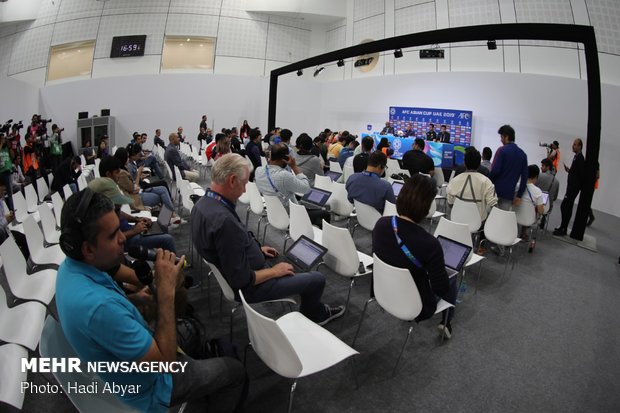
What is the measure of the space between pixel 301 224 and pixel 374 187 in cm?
110

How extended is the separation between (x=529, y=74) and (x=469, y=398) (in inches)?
398

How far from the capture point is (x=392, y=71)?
13.6 m

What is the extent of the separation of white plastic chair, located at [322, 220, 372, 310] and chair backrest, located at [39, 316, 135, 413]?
1904 millimetres

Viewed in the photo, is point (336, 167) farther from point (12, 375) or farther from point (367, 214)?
point (12, 375)

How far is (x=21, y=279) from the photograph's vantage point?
2.81 metres

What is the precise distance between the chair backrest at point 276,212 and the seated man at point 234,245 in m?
1.53

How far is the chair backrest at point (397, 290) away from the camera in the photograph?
2.43 meters

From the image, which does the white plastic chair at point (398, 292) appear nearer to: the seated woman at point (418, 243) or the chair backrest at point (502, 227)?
the seated woman at point (418, 243)

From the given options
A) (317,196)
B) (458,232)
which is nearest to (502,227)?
(458,232)

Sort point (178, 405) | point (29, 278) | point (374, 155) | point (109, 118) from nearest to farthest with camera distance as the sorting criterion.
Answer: point (178, 405), point (29, 278), point (374, 155), point (109, 118)

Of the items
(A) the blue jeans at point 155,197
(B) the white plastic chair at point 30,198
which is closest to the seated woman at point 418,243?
(A) the blue jeans at point 155,197

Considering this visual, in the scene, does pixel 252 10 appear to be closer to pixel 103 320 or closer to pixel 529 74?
pixel 529 74

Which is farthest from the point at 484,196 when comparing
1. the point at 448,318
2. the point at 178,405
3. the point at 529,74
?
the point at 529,74

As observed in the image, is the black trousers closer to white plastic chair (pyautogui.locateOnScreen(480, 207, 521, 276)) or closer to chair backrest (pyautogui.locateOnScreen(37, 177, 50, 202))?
white plastic chair (pyautogui.locateOnScreen(480, 207, 521, 276))
